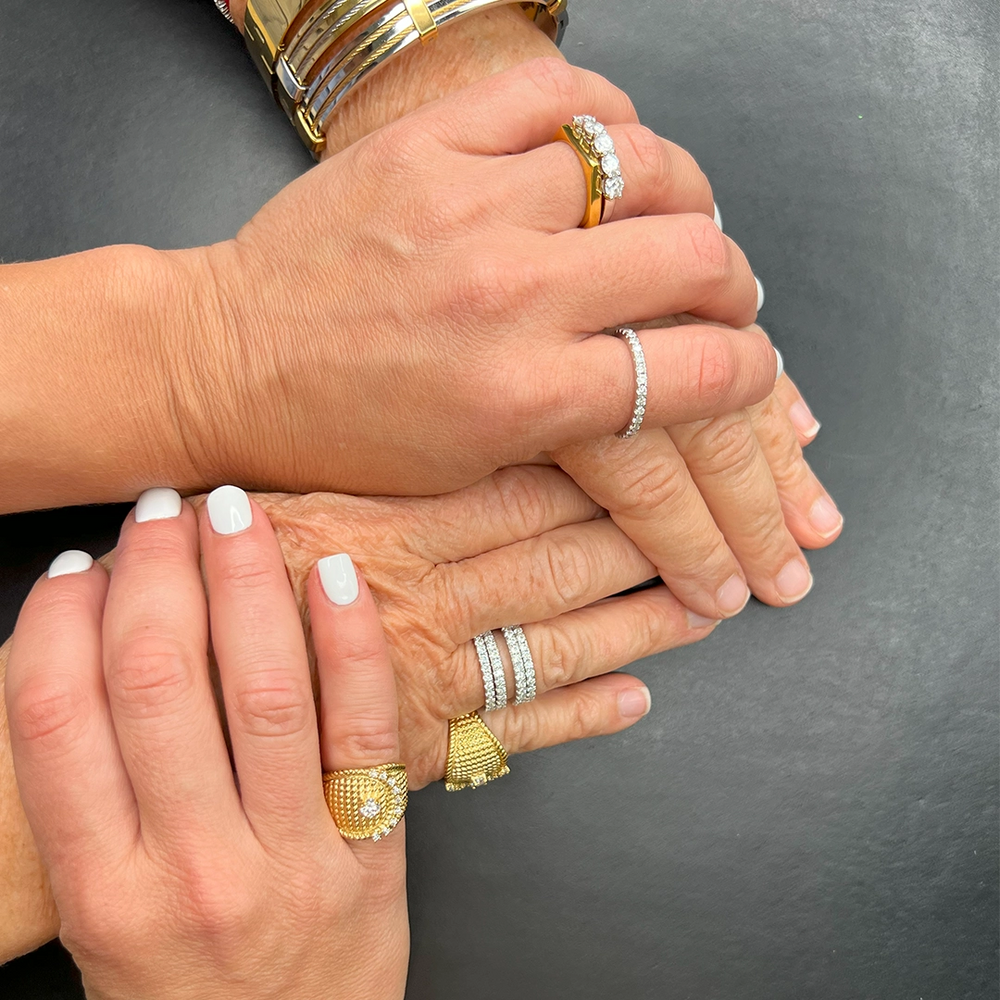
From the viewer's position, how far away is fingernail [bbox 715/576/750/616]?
1030 millimetres

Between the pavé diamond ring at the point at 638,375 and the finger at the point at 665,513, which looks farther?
the finger at the point at 665,513

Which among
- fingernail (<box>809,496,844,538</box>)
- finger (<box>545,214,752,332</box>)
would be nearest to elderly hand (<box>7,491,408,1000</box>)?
finger (<box>545,214,752,332</box>)

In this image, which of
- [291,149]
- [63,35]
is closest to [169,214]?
[291,149]

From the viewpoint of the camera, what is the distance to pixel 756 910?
1006mm

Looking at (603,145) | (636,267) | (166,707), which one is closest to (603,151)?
(603,145)

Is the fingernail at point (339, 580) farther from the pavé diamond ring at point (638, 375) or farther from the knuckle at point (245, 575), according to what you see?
the pavé diamond ring at point (638, 375)

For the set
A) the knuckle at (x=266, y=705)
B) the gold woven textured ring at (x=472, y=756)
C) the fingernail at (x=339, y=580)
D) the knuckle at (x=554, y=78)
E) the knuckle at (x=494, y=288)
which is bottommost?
the gold woven textured ring at (x=472, y=756)

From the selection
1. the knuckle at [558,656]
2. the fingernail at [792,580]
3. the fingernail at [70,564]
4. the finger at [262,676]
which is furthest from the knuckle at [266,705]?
the fingernail at [792,580]

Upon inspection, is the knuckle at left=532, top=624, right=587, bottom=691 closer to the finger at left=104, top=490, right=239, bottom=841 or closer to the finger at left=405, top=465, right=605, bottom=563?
the finger at left=405, top=465, right=605, bottom=563

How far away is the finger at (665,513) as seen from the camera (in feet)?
3.08

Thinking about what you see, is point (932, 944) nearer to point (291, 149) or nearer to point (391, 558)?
point (391, 558)

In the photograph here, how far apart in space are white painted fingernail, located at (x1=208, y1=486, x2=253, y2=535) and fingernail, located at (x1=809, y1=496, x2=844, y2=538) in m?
0.66

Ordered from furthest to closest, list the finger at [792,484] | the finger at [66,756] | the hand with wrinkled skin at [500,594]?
the finger at [792,484]
the hand with wrinkled skin at [500,594]
the finger at [66,756]

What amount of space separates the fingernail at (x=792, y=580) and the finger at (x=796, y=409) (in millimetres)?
162
